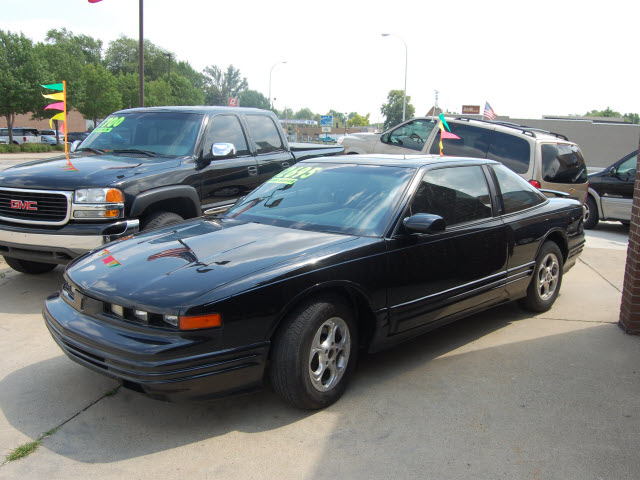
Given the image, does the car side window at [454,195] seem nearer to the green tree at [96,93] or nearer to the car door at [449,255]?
the car door at [449,255]

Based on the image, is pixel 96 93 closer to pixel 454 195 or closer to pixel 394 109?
pixel 394 109

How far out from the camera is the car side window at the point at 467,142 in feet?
32.6

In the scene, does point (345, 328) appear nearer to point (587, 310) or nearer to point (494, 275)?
point (494, 275)

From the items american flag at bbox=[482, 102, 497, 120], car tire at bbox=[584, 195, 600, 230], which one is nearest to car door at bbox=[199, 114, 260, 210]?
car tire at bbox=[584, 195, 600, 230]

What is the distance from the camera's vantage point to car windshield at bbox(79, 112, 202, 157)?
6.55 meters

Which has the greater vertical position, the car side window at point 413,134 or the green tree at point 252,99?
the green tree at point 252,99

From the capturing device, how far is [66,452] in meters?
3.00

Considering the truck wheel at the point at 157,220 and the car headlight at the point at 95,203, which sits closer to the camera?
the car headlight at the point at 95,203

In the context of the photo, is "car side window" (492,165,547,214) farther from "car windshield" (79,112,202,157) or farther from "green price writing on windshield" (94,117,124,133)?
"green price writing on windshield" (94,117,124,133)

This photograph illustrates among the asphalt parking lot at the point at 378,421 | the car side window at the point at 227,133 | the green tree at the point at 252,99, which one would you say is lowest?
the asphalt parking lot at the point at 378,421

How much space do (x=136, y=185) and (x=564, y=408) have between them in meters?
4.19

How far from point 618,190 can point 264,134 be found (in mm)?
7730

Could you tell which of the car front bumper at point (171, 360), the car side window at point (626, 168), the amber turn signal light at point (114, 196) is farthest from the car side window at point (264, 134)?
the car side window at point (626, 168)

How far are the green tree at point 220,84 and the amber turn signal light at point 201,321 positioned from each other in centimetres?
13885
